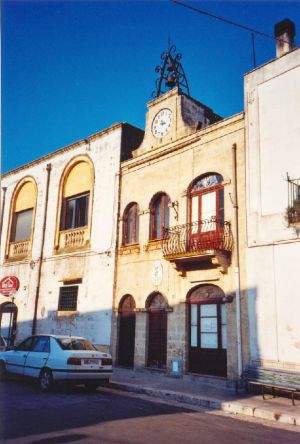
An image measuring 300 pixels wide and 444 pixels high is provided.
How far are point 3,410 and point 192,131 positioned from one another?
10769 mm

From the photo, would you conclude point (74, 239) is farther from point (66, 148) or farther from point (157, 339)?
point (157, 339)

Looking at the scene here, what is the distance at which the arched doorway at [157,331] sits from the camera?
45.8 feet

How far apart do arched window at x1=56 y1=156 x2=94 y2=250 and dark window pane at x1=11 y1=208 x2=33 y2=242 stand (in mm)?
3223

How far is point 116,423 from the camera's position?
714cm

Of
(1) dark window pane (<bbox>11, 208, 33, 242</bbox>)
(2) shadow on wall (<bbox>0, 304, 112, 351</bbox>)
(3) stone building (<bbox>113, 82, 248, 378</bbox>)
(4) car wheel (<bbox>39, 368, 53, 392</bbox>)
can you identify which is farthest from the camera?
(1) dark window pane (<bbox>11, 208, 33, 242</bbox>)

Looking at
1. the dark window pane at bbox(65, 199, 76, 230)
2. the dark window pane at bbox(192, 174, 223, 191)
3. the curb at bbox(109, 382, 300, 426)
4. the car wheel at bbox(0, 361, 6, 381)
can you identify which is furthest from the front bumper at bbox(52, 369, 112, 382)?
the dark window pane at bbox(65, 199, 76, 230)

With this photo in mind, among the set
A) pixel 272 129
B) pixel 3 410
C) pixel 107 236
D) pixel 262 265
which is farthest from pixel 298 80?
pixel 3 410

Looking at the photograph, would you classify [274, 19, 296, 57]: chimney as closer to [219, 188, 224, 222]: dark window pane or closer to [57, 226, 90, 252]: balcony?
[219, 188, 224, 222]: dark window pane

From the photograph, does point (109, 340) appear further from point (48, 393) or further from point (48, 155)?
point (48, 155)

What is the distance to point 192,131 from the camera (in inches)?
582

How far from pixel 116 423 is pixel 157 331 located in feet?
23.5

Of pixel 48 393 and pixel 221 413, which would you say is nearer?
pixel 221 413

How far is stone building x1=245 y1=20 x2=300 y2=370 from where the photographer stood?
35.3 feet

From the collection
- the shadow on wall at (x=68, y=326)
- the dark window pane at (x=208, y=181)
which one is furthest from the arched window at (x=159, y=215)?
the shadow on wall at (x=68, y=326)
